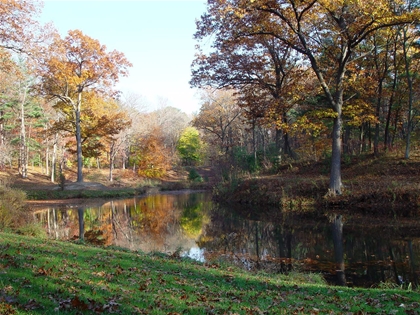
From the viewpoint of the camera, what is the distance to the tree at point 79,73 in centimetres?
3067

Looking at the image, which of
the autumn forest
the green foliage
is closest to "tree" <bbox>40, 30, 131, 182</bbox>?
the autumn forest

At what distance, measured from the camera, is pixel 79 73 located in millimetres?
32406

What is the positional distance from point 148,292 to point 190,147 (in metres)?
64.6

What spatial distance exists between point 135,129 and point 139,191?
2033 cm

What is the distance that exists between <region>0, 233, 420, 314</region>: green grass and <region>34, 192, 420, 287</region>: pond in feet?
8.29

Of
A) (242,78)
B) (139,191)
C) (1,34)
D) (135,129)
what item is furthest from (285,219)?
(135,129)

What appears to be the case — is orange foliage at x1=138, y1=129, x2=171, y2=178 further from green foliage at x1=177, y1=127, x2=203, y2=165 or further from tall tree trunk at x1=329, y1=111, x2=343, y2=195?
tall tree trunk at x1=329, y1=111, x2=343, y2=195

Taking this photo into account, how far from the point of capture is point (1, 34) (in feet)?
58.1

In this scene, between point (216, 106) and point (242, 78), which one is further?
point (216, 106)

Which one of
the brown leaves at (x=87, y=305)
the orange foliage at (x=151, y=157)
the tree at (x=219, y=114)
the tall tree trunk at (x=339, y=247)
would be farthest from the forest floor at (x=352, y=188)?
the orange foliage at (x=151, y=157)

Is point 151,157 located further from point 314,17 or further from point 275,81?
point 314,17

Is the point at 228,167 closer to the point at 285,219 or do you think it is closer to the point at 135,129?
the point at 285,219

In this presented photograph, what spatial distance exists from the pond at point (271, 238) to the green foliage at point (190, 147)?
46019 mm

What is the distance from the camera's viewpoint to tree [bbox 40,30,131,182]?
3067 cm
